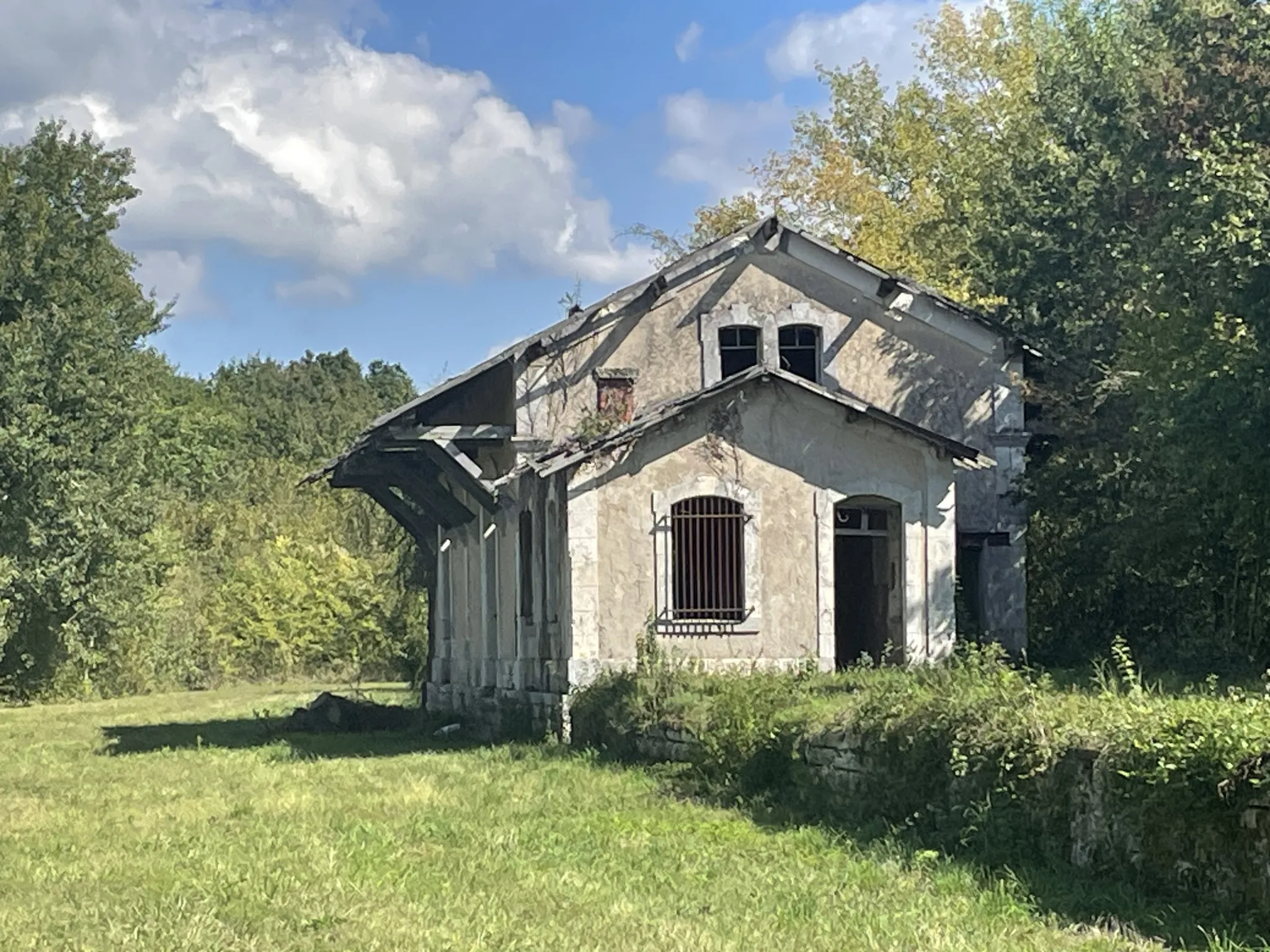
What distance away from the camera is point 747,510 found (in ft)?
61.6

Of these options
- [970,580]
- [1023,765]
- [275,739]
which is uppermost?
[970,580]

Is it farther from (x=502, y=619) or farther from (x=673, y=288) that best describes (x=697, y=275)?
(x=502, y=619)

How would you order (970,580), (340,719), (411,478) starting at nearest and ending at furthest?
(970,580), (340,719), (411,478)

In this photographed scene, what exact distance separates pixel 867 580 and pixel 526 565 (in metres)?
4.76

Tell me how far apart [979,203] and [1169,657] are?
516 inches

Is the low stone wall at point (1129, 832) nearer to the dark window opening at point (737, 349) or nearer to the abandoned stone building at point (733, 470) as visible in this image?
the abandoned stone building at point (733, 470)

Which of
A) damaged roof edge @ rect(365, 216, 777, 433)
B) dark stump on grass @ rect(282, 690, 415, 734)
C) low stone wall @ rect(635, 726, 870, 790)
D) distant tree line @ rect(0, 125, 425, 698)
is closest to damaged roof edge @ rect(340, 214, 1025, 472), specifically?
damaged roof edge @ rect(365, 216, 777, 433)

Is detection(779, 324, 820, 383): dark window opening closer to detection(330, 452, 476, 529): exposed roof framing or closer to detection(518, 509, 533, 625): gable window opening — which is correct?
detection(518, 509, 533, 625): gable window opening

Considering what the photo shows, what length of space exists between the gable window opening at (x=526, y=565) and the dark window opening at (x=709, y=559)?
9.53 ft

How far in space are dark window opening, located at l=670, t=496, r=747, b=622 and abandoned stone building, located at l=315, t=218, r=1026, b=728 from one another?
0.03 meters

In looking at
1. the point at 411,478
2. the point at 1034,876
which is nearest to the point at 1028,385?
the point at 411,478

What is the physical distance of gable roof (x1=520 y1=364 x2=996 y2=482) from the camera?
18266 millimetres

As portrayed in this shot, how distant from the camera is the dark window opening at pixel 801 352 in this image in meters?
21.3

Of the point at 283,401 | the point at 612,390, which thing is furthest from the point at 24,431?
the point at 283,401
